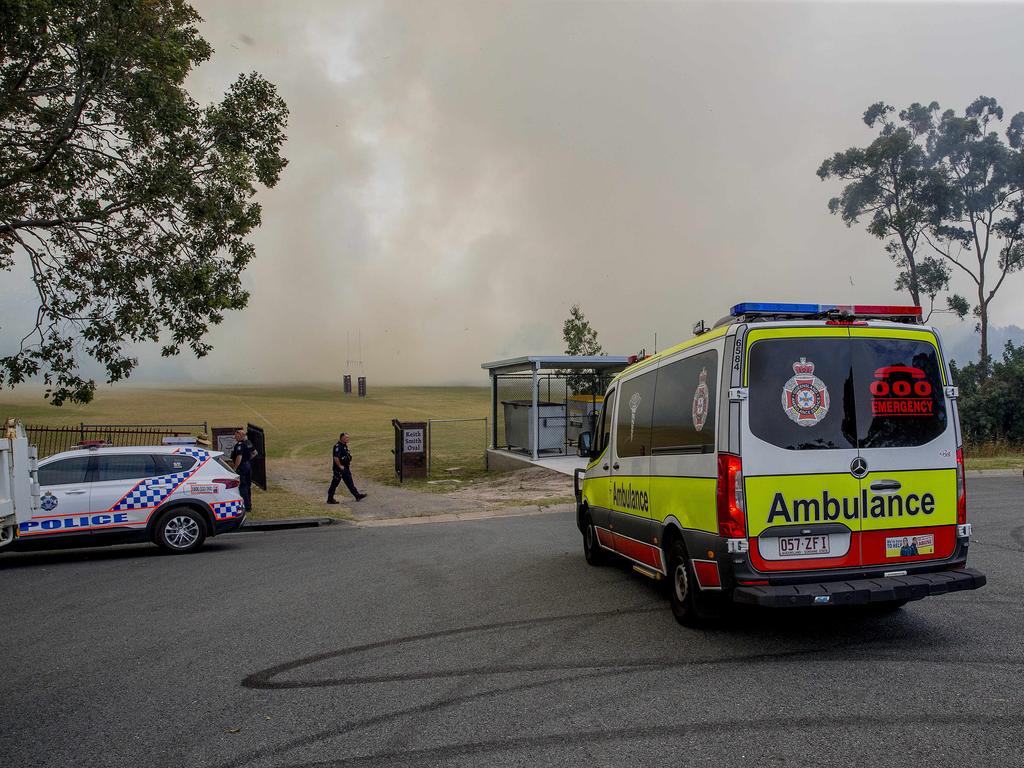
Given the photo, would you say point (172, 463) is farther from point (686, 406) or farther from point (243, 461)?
point (686, 406)

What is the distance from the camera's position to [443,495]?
20.0 meters

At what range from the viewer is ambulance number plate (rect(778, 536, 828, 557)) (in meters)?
5.33

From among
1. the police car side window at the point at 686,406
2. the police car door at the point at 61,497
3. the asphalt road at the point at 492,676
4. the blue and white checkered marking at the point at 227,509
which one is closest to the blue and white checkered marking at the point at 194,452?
the blue and white checkered marking at the point at 227,509

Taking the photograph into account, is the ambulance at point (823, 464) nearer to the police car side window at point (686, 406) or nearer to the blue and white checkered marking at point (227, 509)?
the police car side window at point (686, 406)

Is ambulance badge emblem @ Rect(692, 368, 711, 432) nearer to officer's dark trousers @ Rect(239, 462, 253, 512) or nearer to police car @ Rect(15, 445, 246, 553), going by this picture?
police car @ Rect(15, 445, 246, 553)

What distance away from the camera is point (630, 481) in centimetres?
745

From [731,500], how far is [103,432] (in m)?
22.4

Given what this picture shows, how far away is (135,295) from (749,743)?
13683mm

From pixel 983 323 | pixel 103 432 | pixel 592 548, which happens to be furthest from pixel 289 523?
pixel 983 323

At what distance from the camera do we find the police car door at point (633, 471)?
22.9 feet

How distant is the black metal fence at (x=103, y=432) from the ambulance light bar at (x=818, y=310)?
18688mm

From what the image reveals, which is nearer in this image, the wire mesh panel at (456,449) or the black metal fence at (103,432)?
the black metal fence at (103,432)

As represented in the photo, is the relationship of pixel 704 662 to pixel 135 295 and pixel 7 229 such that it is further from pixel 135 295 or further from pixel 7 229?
pixel 7 229

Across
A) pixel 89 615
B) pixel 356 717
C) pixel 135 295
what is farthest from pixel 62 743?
pixel 135 295
